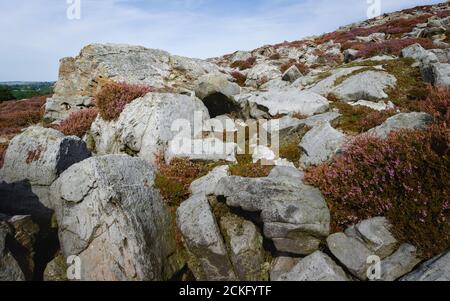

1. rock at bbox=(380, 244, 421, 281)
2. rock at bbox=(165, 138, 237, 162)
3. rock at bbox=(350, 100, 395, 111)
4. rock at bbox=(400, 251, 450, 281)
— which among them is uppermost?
rock at bbox=(350, 100, 395, 111)

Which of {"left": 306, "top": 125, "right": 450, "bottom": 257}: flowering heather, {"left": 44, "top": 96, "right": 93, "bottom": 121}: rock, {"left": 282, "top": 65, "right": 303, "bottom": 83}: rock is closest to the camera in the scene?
{"left": 306, "top": 125, "right": 450, "bottom": 257}: flowering heather

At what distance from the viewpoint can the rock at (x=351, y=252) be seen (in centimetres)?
607

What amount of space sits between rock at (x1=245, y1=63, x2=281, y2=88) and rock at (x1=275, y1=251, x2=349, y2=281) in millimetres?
18443

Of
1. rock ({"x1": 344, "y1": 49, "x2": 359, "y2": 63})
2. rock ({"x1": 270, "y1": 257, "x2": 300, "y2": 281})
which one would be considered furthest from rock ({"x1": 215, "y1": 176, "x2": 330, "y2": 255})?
rock ({"x1": 344, "y1": 49, "x2": 359, "y2": 63})

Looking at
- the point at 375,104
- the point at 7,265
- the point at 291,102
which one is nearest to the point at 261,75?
the point at 291,102

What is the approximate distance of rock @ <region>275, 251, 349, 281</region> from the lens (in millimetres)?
6086

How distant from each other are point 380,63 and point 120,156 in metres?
17.0

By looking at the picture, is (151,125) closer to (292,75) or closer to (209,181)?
(209,181)

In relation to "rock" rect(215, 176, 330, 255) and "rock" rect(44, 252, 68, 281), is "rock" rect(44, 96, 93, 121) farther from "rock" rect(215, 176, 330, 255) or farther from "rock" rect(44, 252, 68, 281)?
"rock" rect(215, 176, 330, 255)

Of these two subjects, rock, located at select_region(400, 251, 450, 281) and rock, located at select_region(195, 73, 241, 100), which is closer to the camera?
rock, located at select_region(400, 251, 450, 281)

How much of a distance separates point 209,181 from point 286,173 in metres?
2.22

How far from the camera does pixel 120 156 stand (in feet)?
28.5
